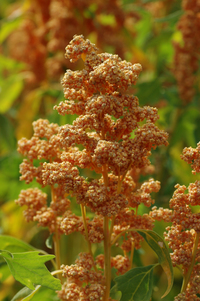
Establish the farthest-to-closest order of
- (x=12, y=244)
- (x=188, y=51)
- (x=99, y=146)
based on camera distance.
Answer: (x=188, y=51) → (x=12, y=244) → (x=99, y=146)

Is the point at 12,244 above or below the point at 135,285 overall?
above

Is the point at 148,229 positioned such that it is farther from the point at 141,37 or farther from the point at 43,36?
the point at 141,37

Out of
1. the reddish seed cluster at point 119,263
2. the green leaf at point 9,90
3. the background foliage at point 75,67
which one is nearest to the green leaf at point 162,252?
the reddish seed cluster at point 119,263


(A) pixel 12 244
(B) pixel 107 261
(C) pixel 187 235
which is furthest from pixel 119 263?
(A) pixel 12 244

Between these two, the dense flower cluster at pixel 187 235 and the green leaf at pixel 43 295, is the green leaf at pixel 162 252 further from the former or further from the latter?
the green leaf at pixel 43 295

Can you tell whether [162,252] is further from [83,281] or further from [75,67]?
[75,67]
